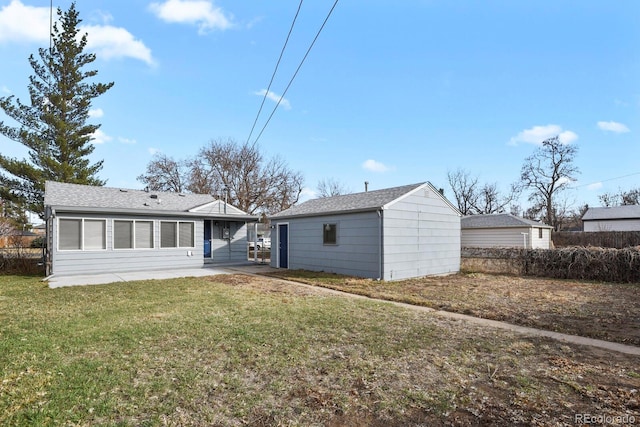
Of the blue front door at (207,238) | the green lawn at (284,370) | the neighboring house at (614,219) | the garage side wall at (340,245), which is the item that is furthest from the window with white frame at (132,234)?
the neighboring house at (614,219)

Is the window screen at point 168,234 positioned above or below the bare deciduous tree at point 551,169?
below

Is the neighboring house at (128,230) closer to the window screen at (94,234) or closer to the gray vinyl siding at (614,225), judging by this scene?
the window screen at (94,234)

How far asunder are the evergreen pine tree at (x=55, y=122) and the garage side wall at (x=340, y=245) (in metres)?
19.7

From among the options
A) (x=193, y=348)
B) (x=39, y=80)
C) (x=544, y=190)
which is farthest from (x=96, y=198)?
(x=544, y=190)

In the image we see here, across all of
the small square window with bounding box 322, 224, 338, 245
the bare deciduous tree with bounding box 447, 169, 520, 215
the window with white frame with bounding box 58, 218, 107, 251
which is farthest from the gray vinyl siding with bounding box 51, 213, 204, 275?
the bare deciduous tree with bounding box 447, 169, 520, 215

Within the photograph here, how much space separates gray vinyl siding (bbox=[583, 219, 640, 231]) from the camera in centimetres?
3030

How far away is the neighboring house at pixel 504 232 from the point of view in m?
23.1

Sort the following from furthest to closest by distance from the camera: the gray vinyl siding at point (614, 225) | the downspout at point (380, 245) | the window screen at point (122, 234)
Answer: the gray vinyl siding at point (614, 225) < the window screen at point (122, 234) < the downspout at point (380, 245)

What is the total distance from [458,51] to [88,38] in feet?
91.2

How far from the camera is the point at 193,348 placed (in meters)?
4.46

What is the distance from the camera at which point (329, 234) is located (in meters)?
12.9

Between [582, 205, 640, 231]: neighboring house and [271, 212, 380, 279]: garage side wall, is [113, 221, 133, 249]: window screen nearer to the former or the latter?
[271, 212, 380, 279]: garage side wall

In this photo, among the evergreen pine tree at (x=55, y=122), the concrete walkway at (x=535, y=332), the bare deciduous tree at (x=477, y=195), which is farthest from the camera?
the bare deciduous tree at (x=477, y=195)

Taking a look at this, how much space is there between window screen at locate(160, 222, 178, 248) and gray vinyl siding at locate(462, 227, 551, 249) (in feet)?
53.7
